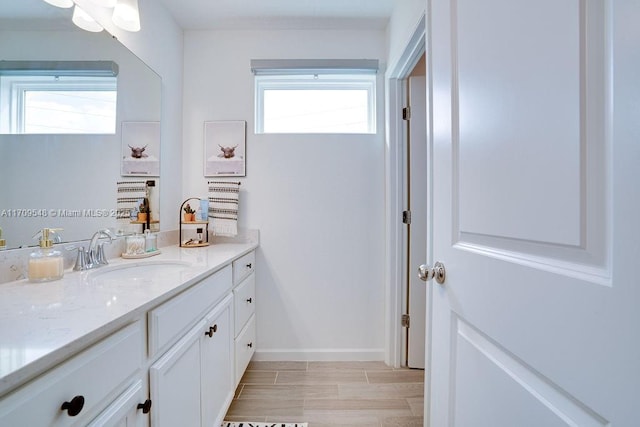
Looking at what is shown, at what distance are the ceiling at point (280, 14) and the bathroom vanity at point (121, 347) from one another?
171 cm

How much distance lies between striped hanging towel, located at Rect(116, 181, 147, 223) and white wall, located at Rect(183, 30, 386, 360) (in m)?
0.45

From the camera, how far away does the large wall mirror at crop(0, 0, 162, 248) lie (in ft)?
3.07

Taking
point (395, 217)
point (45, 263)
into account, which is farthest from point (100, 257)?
point (395, 217)

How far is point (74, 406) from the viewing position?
1.65 ft

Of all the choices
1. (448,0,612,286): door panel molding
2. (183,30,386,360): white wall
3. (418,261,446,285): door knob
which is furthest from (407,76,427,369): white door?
(448,0,612,286): door panel molding

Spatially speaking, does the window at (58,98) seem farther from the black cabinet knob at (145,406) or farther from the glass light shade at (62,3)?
the black cabinet knob at (145,406)

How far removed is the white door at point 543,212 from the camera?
1.17 feet

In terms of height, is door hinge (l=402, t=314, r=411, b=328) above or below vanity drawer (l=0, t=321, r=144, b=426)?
below

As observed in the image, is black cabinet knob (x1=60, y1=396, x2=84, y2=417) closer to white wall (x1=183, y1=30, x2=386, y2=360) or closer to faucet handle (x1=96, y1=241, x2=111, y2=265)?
faucet handle (x1=96, y1=241, x2=111, y2=265)

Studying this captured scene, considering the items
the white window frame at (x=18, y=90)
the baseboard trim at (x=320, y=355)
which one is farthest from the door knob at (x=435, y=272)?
the white window frame at (x=18, y=90)

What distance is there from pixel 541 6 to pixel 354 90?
Answer: 1.74 m

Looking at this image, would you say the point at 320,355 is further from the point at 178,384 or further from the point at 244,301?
the point at 178,384

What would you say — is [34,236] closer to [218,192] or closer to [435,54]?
[218,192]

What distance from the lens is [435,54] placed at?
0.85 m
